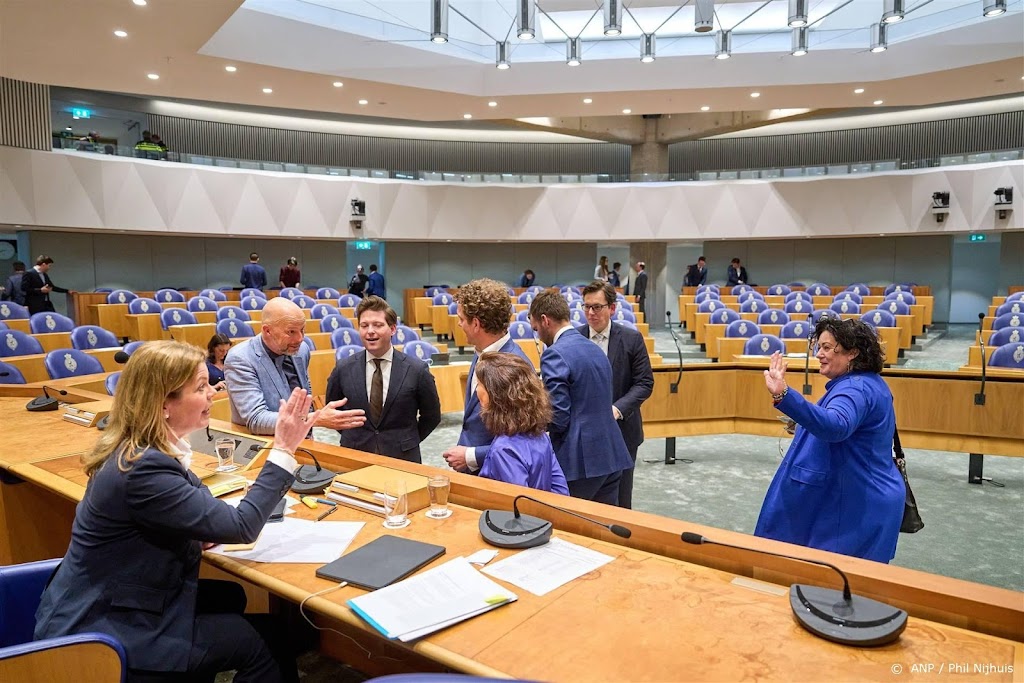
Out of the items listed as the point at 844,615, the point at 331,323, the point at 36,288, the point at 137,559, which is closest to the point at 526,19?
the point at 331,323

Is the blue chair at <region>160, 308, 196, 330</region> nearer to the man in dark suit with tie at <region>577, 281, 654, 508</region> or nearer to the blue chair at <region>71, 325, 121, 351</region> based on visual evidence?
the blue chair at <region>71, 325, 121, 351</region>

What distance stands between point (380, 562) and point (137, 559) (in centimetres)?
65

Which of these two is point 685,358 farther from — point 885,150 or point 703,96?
point 885,150

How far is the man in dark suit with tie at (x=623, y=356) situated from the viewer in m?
3.86

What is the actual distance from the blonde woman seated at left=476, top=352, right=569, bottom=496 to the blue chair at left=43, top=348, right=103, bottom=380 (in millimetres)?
5097

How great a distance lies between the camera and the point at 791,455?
2549mm

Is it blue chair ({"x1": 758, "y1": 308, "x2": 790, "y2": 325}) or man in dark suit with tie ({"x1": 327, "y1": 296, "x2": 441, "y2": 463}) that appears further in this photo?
blue chair ({"x1": 758, "y1": 308, "x2": 790, "y2": 325})

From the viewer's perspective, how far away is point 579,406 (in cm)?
302

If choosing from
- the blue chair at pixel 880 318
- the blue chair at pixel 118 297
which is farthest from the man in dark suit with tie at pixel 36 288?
the blue chair at pixel 880 318

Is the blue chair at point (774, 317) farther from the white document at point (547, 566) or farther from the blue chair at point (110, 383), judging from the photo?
the white document at point (547, 566)

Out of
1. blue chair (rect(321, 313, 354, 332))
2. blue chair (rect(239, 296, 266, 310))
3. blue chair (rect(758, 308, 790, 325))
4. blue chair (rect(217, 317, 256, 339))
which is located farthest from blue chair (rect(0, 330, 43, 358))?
blue chair (rect(758, 308, 790, 325))

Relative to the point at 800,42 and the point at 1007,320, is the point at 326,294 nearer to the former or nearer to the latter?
the point at 800,42

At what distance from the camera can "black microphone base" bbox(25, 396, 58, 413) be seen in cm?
401

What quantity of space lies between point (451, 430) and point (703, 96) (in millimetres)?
9595
